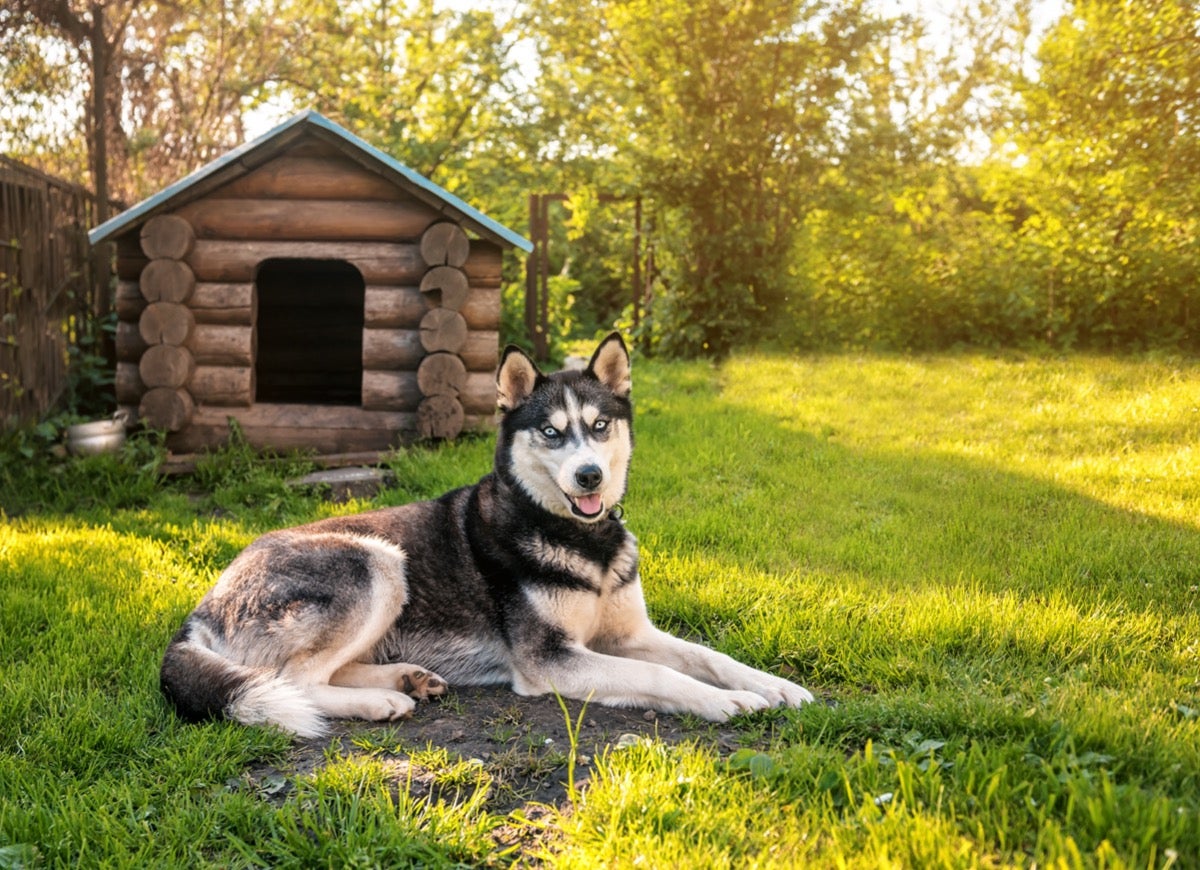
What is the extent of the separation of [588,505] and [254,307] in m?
5.75

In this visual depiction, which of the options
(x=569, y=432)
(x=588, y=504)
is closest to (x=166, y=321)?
(x=569, y=432)

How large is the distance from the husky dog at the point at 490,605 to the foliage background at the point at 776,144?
772cm

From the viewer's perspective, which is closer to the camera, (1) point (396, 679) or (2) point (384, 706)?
(2) point (384, 706)

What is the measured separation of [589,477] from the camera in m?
3.78

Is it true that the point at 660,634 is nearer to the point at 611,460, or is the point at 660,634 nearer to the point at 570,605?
the point at 570,605

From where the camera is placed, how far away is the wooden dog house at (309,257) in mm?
8180

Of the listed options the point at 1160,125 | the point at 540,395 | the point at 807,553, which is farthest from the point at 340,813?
the point at 1160,125

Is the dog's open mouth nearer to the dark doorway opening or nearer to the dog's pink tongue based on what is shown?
the dog's pink tongue

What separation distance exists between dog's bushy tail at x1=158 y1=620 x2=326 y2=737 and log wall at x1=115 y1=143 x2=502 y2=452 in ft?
16.2

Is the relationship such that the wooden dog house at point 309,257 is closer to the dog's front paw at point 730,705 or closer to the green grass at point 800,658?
the green grass at point 800,658

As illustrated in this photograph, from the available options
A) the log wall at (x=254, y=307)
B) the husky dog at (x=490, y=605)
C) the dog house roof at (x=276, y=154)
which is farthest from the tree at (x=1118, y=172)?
the husky dog at (x=490, y=605)

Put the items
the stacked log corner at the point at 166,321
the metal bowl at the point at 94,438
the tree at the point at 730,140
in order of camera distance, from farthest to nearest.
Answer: the tree at the point at 730,140 < the stacked log corner at the point at 166,321 < the metal bowl at the point at 94,438

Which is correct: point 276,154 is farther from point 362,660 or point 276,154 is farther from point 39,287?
point 362,660

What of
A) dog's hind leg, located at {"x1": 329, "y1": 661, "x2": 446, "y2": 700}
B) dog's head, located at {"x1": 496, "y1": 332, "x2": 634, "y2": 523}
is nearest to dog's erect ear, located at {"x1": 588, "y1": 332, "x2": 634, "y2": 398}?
dog's head, located at {"x1": 496, "y1": 332, "x2": 634, "y2": 523}
